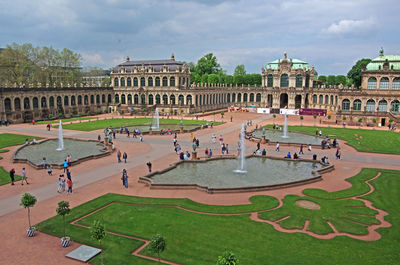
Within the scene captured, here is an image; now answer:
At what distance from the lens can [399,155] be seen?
43.4 m

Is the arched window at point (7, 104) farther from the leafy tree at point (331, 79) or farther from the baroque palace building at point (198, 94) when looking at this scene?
the leafy tree at point (331, 79)

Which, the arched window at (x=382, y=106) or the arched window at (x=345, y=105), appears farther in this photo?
the arched window at (x=345, y=105)

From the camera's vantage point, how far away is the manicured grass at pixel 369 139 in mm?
46594

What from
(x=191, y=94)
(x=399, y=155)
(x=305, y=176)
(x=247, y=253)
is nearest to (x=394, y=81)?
(x=399, y=155)

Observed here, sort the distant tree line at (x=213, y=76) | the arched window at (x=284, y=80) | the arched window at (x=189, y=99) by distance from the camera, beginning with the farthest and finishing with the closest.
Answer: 1. the distant tree line at (x=213, y=76)
2. the arched window at (x=284, y=80)
3. the arched window at (x=189, y=99)

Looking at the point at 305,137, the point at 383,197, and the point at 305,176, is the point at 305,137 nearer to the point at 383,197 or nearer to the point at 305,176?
the point at 305,176

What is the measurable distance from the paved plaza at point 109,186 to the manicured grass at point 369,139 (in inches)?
82.8

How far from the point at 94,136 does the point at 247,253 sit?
45529 millimetres

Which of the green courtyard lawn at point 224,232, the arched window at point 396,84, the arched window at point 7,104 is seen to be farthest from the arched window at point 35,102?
the arched window at point 396,84

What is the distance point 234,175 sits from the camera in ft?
108

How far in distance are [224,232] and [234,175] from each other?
13.3 metres

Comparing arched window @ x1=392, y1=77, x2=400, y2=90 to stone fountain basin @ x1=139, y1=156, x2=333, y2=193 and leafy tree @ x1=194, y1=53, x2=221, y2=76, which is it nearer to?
stone fountain basin @ x1=139, y1=156, x2=333, y2=193

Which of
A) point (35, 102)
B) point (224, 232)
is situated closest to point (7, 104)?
point (35, 102)

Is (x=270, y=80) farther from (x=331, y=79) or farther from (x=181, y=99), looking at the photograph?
(x=331, y=79)
